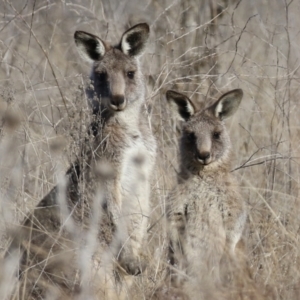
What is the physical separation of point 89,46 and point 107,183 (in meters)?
1.05

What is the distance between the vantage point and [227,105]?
5.75 metres

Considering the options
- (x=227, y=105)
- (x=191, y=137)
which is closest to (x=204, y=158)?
(x=191, y=137)

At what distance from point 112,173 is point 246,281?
1137mm

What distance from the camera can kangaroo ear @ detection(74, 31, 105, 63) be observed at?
18.2ft

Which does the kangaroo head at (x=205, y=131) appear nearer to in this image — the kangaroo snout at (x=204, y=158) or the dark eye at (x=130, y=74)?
the kangaroo snout at (x=204, y=158)

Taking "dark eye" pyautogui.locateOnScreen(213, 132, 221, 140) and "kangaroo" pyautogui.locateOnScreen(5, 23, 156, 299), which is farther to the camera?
"dark eye" pyautogui.locateOnScreen(213, 132, 221, 140)

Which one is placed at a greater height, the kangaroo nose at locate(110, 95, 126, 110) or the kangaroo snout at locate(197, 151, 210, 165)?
the kangaroo nose at locate(110, 95, 126, 110)

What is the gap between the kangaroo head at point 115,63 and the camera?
539 cm

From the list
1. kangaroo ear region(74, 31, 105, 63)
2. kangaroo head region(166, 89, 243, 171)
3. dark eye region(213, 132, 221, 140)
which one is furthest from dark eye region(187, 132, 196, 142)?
kangaroo ear region(74, 31, 105, 63)

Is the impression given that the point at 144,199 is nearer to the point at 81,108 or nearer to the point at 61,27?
the point at 81,108

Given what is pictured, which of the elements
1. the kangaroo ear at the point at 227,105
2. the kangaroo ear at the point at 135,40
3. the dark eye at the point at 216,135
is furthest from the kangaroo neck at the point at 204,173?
the kangaroo ear at the point at 135,40

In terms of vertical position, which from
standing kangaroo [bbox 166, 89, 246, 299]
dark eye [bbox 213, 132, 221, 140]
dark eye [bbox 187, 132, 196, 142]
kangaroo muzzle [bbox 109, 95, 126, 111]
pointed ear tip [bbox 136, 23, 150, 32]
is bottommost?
standing kangaroo [bbox 166, 89, 246, 299]

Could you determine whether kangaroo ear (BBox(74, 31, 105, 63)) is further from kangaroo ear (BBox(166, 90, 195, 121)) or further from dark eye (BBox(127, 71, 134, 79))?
kangaroo ear (BBox(166, 90, 195, 121))

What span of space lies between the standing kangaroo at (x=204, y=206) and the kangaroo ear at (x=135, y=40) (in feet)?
1.36
